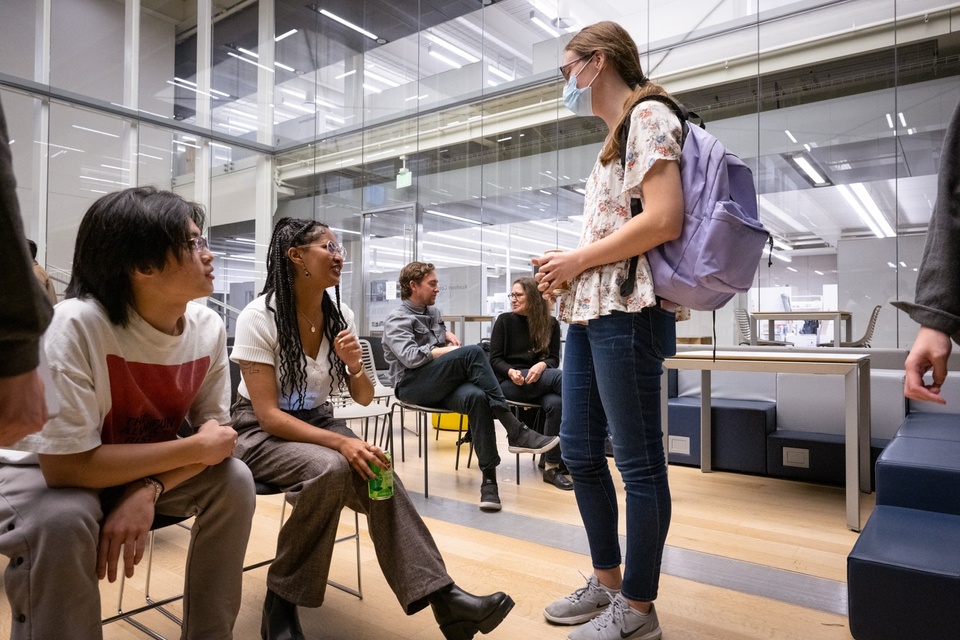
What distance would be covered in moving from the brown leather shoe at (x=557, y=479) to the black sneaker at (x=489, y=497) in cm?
48

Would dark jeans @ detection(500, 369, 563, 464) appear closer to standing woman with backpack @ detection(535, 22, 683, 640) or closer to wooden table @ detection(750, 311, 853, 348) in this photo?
standing woman with backpack @ detection(535, 22, 683, 640)

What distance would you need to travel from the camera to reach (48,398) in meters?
0.63

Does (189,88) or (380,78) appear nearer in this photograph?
(189,88)

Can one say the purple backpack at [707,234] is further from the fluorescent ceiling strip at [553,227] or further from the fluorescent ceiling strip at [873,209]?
the fluorescent ceiling strip at [553,227]

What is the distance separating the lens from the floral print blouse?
1.36m

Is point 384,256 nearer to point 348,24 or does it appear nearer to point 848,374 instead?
point 348,24

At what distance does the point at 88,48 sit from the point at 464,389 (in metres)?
7.97

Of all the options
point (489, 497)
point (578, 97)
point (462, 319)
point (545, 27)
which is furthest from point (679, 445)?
point (545, 27)

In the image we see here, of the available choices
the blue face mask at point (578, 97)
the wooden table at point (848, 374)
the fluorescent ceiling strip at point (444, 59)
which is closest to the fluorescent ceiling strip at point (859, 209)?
the wooden table at point (848, 374)

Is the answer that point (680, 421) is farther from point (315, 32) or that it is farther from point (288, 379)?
point (315, 32)

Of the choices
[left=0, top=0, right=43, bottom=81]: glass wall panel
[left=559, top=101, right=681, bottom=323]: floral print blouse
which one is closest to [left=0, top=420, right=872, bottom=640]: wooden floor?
[left=559, top=101, right=681, bottom=323]: floral print blouse

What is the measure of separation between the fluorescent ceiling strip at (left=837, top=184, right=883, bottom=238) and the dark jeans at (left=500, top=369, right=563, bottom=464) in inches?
189

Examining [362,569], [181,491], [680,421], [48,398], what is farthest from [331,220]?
[48,398]

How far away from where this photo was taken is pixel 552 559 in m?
2.18
